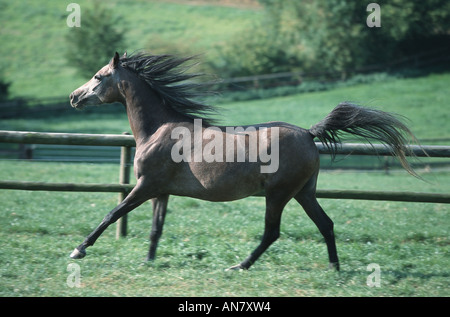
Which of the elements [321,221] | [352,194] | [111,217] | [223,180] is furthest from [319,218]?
[111,217]

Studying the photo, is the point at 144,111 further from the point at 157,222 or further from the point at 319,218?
the point at 319,218

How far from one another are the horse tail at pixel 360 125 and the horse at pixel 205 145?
0.5 inches

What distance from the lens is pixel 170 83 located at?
6.20 metres

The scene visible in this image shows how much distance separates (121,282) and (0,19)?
159 feet

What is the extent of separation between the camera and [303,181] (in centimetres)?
556

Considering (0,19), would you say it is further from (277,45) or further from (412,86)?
(412,86)

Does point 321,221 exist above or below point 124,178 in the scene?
below

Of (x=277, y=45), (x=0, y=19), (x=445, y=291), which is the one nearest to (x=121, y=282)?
(x=445, y=291)

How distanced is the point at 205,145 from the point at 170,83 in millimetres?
1101

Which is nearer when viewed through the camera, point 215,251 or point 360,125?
point 360,125

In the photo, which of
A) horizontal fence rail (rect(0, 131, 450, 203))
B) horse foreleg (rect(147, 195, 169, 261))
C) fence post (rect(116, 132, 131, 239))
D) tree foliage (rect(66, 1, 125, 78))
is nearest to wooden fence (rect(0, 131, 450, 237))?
horizontal fence rail (rect(0, 131, 450, 203))

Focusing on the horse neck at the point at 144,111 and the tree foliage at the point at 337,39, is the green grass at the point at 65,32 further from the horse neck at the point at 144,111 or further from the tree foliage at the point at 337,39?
the horse neck at the point at 144,111

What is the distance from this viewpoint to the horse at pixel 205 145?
18.0ft

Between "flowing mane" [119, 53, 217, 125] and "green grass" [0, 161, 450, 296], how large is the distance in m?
1.85
